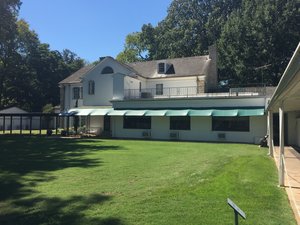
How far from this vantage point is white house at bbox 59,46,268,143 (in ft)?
88.6

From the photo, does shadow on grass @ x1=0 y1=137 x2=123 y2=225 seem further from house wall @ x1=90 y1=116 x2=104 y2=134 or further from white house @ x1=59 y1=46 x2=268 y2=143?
house wall @ x1=90 y1=116 x2=104 y2=134

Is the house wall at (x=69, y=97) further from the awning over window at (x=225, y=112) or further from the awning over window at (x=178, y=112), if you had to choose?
the awning over window at (x=225, y=112)

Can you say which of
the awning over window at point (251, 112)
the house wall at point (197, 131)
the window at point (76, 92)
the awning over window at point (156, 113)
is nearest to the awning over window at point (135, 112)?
the awning over window at point (156, 113)

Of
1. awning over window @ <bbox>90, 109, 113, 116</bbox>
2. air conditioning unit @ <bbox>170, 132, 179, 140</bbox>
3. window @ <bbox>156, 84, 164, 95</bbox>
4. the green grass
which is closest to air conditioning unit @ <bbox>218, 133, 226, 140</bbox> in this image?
air conditioning unit @ <bbox>170, 132, 179, 140</bbox>

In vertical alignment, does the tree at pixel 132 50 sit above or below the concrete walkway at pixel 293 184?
above

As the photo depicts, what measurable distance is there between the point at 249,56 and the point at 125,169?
104ft

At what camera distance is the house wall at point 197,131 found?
26.3 metres

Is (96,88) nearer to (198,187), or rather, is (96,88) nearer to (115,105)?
(115,105)

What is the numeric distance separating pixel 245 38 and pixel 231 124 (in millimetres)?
17384

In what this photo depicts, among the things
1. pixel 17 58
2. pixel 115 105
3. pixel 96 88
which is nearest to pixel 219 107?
pixel 115 105

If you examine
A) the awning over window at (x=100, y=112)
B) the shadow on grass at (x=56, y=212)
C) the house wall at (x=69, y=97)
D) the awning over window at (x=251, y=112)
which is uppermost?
the house wall at (x=69, y=97)

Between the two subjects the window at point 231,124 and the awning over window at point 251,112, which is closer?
the awning over window at point 251,112

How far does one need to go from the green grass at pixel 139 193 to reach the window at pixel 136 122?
17.3m

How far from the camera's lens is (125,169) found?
41.2ft
